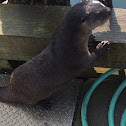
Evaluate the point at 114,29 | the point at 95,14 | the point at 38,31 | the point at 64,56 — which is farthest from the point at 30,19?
the point at 114,29

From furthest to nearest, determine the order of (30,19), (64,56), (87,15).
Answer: (30,19) < (64,56) < (87,15)

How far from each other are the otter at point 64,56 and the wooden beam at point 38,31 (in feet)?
0.27

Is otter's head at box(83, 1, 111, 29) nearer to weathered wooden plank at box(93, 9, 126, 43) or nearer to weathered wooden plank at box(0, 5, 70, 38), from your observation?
weathered wooden plank at box(93, 9, 126, 43)

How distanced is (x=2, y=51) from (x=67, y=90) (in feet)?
2.37

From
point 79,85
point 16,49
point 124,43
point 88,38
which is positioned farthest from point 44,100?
point 124,43

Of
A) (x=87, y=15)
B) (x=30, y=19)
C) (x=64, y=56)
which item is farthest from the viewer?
(x=30, y=19)

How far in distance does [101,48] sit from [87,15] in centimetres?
26

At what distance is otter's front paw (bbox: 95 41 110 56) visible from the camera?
1.50 m

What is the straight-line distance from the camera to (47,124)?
1779 millimetres

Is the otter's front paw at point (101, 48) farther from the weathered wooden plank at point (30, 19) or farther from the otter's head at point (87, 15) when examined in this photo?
the weathered wooden plank at point (30, 19)

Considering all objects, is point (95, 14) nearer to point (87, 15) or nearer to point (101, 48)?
point (87, 15)

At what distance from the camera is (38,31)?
168 centimetres

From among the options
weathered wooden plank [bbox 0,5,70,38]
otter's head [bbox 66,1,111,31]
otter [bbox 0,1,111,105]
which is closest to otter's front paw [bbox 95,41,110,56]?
otter [bbox 0,1,111,105]

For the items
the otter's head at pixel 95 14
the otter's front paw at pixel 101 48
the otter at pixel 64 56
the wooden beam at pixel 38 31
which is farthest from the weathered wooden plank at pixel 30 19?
the otter's front paw at pixel 101 48
